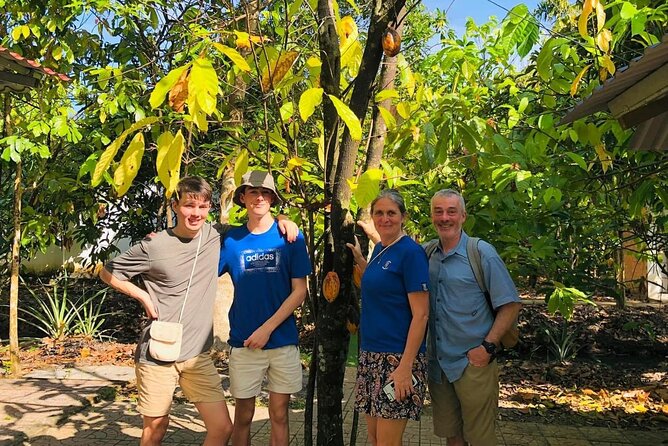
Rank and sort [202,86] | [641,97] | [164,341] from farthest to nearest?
[164,341] < [641,97] < [202,86]

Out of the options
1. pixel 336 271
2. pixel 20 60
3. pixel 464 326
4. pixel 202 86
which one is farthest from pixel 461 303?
pixel 20 60

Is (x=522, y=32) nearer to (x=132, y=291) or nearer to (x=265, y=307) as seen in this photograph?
(x=265, y=307)

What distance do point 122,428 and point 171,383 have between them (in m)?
1.82

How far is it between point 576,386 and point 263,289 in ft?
14.8

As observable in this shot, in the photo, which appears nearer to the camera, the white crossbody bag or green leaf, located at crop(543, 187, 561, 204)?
the white crossbody bag

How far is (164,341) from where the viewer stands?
9.77 feet

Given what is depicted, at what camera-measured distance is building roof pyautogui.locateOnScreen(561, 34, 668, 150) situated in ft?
8.25

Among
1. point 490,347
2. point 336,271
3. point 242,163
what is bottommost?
point 490,347

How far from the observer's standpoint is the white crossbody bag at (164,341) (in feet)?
9.76

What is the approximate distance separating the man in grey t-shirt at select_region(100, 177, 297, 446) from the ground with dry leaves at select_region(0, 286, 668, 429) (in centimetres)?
289

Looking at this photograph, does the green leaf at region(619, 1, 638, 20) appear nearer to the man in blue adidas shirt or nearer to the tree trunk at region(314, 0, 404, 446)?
the tree trunk at region(314, 0, 404, 446)

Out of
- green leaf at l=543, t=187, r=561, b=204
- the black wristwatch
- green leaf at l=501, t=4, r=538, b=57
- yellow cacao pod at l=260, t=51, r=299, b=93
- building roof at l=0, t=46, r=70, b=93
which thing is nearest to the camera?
yellow cacao pod at l=260, t=51, r=299, b=93

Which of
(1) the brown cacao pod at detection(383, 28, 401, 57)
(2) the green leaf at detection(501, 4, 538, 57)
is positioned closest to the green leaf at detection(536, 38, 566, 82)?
(2) the green leaf at detection(501, 4, 538, 57)

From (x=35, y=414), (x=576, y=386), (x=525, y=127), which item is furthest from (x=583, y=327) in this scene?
(x=35, y=414)
